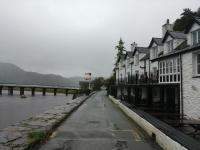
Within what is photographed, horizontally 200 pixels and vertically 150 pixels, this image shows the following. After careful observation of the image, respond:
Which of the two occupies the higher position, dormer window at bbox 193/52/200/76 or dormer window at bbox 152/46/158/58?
dormer window at bbox 152/46/158/58

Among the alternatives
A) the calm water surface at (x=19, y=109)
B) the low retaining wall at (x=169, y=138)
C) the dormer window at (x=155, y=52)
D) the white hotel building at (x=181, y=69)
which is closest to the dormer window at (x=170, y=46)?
the white hotel building at (x=181, y=69)

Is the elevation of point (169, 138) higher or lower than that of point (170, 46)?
lower

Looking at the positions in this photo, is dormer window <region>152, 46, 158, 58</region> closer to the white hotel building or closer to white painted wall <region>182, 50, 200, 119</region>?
the white hotel building

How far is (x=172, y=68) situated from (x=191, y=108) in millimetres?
5118

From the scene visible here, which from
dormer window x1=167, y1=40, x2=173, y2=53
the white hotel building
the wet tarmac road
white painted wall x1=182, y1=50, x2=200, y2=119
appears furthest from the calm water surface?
dormer window x1=167, y1=40, x2=173, y2=53

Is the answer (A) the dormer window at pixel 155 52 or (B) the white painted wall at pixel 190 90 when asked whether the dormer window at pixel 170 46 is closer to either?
(A) the dormer window at pixel 155 52

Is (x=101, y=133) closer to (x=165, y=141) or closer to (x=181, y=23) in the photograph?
(x=165, y=141)

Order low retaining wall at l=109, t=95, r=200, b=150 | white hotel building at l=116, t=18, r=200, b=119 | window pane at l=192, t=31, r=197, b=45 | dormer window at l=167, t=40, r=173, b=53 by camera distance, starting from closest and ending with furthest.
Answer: low retaining wall at l=109, t=95, r=200, b=150, white hotel building at l=116, t=18, r=200, b=119, window pane at l=192, t=31, r=197, b=45, dormer window at l=167, t=40, r=173, b=53

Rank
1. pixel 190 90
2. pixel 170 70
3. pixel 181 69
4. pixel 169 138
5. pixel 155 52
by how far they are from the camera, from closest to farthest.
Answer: pixel 169 138 < pixel 190 90 < pixel 181 69 < pixel 170 70 < pixel 155 52

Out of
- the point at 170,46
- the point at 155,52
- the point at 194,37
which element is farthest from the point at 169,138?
the point at 155,52

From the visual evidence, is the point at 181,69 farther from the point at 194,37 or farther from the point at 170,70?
the point at 170,70

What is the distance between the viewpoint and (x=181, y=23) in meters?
49.8

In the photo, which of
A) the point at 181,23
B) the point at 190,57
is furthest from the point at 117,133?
the point at 181,23

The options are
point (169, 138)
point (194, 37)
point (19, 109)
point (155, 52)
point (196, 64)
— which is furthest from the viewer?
point (19, 109)
